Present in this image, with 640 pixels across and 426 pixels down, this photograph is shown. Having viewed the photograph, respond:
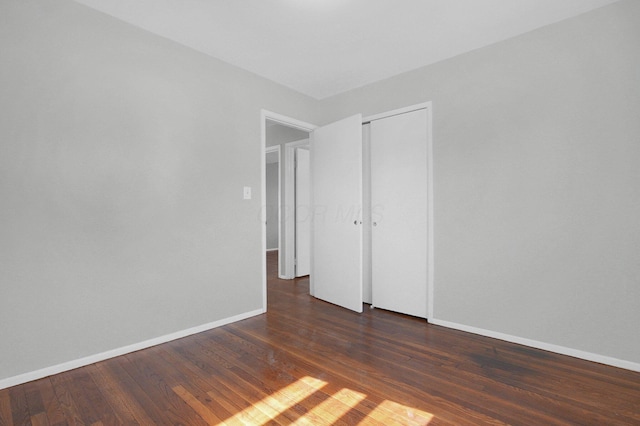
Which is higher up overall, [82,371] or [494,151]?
[494,151]

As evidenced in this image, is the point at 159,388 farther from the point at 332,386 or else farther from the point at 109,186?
the point at 109,186

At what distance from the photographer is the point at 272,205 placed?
29.3 feet

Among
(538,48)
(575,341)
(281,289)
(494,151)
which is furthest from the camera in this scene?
(281,289)

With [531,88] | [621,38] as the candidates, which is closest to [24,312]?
[531,88]

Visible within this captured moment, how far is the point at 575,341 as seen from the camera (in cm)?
231

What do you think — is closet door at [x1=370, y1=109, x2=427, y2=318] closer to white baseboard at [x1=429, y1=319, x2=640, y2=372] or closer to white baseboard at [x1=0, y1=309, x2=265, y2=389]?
white baseboard at [x1=429, y1=319, x2=640, y2=372]

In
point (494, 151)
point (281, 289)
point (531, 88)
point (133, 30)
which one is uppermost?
point (133, 30)

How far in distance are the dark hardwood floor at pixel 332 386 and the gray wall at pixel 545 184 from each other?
0.32 metres

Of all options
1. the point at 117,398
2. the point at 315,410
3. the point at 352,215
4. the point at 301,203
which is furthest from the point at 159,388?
the point at 301,203

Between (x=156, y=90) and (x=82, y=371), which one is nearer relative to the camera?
(x=82, y=371)

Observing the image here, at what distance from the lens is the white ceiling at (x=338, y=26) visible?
2.21m

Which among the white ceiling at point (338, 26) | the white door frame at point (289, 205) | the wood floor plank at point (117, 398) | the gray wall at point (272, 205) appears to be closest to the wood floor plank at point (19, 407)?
the wood floor plank at point (117, 398)

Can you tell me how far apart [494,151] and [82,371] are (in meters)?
3.53

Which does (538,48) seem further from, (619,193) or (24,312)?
(24,312)
